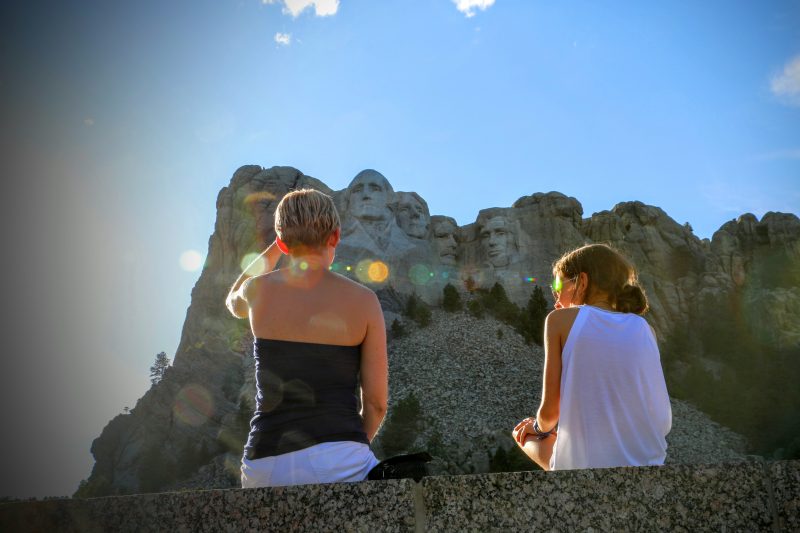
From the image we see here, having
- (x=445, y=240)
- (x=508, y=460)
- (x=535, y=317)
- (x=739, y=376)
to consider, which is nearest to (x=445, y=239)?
(x=445, y=240)

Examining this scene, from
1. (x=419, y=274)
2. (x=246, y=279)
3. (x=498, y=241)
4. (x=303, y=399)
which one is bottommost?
(x=303, y=399)

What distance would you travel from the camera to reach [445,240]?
49594mm

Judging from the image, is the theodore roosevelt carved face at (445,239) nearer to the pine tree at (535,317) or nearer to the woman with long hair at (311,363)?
the pine tree at (535,317)

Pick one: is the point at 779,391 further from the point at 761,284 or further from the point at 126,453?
the point at 126,453

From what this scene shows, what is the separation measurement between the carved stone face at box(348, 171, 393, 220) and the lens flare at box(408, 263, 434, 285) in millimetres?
4360

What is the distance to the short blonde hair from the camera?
3.47m

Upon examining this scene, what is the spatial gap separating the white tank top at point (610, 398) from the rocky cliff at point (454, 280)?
29599 millimetres

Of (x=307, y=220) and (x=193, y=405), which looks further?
(x=193, y=405)

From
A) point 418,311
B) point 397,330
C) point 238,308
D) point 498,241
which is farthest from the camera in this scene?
point 498,241

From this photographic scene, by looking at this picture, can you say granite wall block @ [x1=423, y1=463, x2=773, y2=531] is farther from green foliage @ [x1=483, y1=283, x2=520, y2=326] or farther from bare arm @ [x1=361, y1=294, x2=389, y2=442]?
green foliage @ [x1=483, y1=283, x2=520, y2=326]

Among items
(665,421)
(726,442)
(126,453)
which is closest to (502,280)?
(726,442)

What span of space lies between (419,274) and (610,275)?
41.4 meters

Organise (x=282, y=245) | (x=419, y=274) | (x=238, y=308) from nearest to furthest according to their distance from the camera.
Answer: (x=282, y=245) → (x=238, y=308) → (x=419, y=274)

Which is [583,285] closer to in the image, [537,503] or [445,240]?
[537,503]
